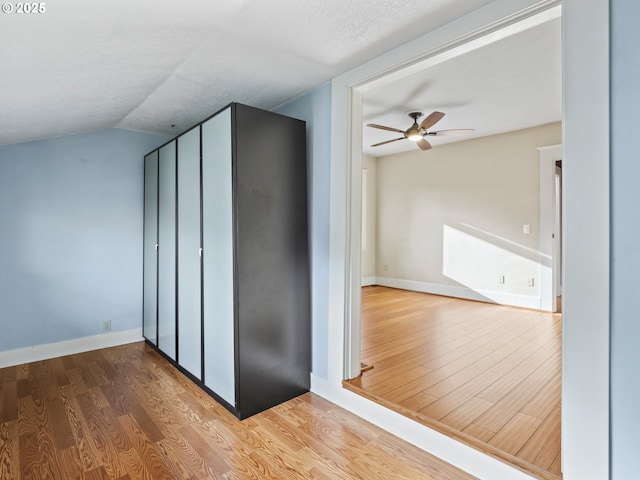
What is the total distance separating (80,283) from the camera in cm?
339

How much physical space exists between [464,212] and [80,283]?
5151 mm

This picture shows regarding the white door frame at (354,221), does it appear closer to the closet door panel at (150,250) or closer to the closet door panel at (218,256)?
the closet door panel at (218,256)

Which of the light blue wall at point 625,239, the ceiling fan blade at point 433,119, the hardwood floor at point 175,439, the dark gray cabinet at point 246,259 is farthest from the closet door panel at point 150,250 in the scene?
the light blue wall at point 625,239

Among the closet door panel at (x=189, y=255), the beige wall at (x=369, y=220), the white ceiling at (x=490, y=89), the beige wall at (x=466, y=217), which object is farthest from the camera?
the beige wall at (x=369, y=220)

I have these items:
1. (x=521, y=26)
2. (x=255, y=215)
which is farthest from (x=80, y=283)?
(x=521, y=26)

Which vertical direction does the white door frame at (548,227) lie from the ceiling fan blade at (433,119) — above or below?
below

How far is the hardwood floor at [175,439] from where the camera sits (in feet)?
5.63

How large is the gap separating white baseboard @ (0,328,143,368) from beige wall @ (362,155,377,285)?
4032mm

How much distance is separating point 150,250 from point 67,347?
1.18 meters

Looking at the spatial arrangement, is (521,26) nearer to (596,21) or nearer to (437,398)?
(596,21)

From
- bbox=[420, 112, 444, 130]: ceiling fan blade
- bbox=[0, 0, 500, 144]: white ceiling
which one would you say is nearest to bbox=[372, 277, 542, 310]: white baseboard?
bbox=[420, 112, 444, 130]: ceiling fan blade

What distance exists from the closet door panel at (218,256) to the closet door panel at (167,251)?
2.13ft

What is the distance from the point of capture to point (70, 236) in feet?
11.0

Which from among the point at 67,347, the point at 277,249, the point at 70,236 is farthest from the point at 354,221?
the point at 67,347
